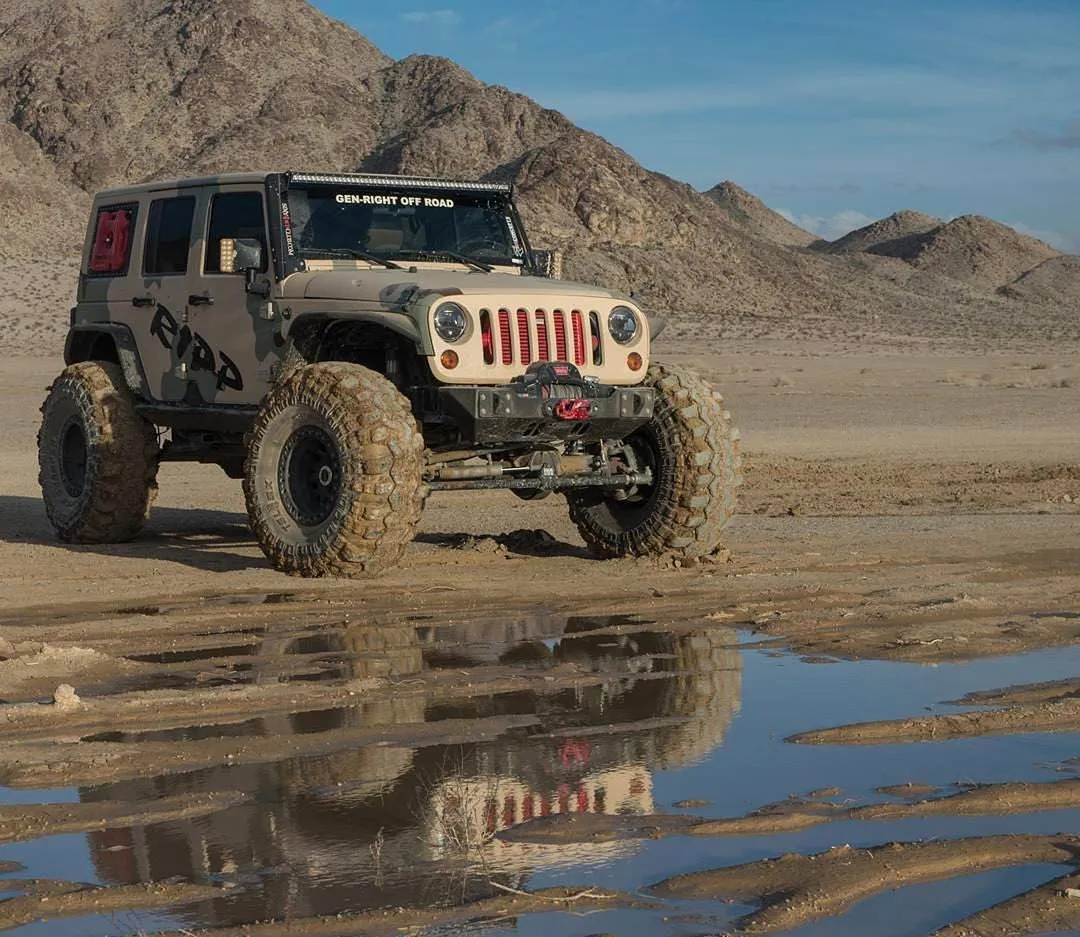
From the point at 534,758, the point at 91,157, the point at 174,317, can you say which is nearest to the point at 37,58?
the point at 91,157

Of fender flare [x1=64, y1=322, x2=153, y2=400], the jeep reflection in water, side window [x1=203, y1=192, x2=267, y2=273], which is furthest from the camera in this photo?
fender flare [x1=64, y1=322, x2=153, y2=400]

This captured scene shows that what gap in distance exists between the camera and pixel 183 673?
8031mm

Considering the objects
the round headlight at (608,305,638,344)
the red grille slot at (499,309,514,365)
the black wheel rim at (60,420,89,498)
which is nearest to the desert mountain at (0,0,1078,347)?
the black wheel rim at (60,420,89,498)

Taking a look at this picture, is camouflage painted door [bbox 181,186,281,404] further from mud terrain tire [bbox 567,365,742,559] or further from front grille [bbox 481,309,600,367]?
mud terrain tire [bbox 567,365,742,559]

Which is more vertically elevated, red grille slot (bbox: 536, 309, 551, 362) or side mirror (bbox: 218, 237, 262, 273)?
side mirror (bbox: 218, 237, 262, 273)

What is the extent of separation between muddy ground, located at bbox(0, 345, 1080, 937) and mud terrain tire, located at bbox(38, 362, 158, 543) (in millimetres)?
233

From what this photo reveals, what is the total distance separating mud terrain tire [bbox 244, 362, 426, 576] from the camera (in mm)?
10373

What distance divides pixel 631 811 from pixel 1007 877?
3.87 feet

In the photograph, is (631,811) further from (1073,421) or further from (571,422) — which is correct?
(1073,421)

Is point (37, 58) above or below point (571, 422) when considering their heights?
above

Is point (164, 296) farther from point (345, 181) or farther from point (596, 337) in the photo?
point (596, 337)

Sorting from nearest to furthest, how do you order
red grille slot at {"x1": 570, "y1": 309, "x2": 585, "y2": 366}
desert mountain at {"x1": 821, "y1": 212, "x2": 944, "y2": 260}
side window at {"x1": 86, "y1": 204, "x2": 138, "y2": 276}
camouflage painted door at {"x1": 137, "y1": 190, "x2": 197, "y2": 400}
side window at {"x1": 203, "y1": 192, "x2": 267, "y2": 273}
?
red grille slot at {"x1": 570, "y1": 309, "x2": 585, "y2": 366} → side window at {"x1": 203, "y1": 192, "x2": 267, "y2": 273} → camouflage painted door at {"x1": 137, "y1": 190, "x2": 197, "y2": 400} → side window at {"x1": 86, "y1": 204, "x2": 138, "y2": 276} → desert mountain at {"x1": 821, "y1": 212, "x2": 944, "y2": 260}

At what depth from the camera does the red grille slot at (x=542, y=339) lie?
35.3ft

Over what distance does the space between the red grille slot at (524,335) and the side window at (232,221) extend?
1842 millimetres
